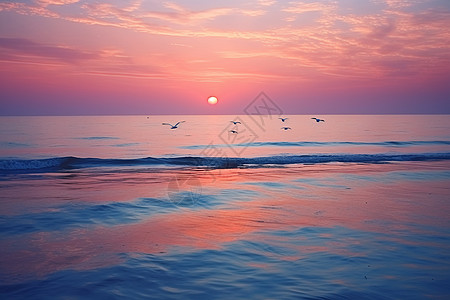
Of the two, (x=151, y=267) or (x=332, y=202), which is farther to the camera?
(x=332, y=202)

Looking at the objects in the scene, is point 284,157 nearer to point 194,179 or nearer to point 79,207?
point 194,179

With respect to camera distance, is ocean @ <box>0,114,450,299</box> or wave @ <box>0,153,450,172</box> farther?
wave @ <box>0,153,450,172</box>

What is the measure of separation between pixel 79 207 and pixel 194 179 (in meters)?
9.37

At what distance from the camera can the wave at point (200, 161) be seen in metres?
28.5

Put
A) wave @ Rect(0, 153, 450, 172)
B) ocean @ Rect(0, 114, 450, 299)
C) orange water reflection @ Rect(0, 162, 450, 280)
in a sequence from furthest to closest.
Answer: wave @ Rect(0, 153, 450, 172), orange water reflection @ Rect(0, 162, 450, 280), ocean @ Rect(0, 114, 450, 299)

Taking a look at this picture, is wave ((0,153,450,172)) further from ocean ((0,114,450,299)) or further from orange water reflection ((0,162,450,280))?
orange water reflection ((0,162,450,280))

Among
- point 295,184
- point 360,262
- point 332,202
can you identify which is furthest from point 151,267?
point 295,184

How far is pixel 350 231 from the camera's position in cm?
1009

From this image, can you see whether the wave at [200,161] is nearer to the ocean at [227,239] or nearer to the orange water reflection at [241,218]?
the ocean at [227,239]

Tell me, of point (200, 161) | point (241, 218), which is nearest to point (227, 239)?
point (241, 218)

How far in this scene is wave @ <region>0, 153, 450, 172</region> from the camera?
28.5 meters

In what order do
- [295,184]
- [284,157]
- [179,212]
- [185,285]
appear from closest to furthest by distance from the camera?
[185,285]
[179,212]
[295,184]
[284,157]

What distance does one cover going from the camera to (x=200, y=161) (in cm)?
3266

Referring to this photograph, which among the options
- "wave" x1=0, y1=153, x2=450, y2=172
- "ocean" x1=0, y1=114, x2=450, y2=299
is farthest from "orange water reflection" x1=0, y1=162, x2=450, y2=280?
"wave" x1=0, y1=153, x2=450, y2=172
